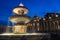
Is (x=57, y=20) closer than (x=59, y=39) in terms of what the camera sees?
No

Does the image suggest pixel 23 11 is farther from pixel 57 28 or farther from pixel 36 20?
pixel 36 20

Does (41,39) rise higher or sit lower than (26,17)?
lower

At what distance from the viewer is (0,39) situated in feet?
19.5

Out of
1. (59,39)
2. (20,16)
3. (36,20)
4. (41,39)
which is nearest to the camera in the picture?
(41,39)

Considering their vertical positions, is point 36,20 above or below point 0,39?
above

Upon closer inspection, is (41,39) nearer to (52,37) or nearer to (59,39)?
(52,37)

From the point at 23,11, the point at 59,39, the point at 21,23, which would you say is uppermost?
the point at 23,11

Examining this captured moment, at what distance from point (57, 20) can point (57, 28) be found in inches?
47.9

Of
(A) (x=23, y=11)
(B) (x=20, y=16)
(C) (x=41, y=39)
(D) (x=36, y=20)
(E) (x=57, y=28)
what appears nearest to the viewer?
(C) (x=41, y=39)

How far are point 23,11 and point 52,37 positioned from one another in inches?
93.2

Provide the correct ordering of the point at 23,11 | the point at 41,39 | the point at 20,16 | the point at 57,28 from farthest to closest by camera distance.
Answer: the point at 57,28 < the point at 23,11 < the point at 20,16 < the point at 41,39

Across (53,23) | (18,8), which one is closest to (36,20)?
(53,23)

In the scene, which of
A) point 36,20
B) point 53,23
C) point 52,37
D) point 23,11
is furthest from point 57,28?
point 52,37

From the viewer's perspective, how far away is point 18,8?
768cm
